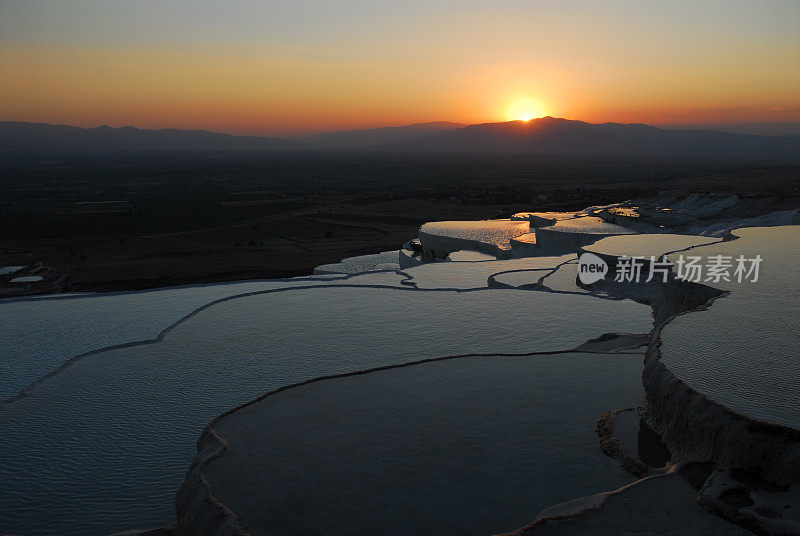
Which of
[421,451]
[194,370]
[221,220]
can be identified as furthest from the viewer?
[221,220]

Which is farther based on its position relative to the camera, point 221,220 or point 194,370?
point 221,220

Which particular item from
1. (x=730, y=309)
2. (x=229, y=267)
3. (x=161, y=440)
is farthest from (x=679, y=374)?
(x=229, y=267)

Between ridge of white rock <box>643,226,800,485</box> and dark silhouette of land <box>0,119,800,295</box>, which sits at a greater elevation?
ridge of white rock <box>643,226,800,485</box>

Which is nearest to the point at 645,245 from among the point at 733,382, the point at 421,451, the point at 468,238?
the point at 468,238

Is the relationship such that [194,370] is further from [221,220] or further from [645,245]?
[221,220]

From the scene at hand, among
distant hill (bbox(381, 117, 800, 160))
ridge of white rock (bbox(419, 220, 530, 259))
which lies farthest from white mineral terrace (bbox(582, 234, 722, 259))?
distant hill (bbox(381, 117, 800, 160))

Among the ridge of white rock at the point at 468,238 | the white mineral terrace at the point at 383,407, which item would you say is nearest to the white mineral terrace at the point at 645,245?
the white mineral terrace at the point at 383,407

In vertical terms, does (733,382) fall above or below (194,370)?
above

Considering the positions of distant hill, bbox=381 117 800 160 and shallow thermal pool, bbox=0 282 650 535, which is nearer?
shallow thermal pool, bbox=0 282 650 535

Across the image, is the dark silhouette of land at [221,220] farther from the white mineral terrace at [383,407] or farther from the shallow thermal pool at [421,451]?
the shallow thermal pool at [421,451]

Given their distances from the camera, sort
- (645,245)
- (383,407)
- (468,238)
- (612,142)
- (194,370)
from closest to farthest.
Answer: (383,407), (194,370), (645,245), (468,238), (612,142)

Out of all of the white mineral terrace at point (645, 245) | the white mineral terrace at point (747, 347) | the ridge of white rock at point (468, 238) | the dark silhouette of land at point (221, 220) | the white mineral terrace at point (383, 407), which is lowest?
the dark silhouette of land at point (221, 220)

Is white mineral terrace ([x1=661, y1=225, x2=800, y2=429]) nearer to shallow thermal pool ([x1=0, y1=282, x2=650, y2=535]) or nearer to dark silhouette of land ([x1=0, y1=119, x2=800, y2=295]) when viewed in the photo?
shallow thermal pool ([x1=0, y1=282, x2=650, y2=535])
